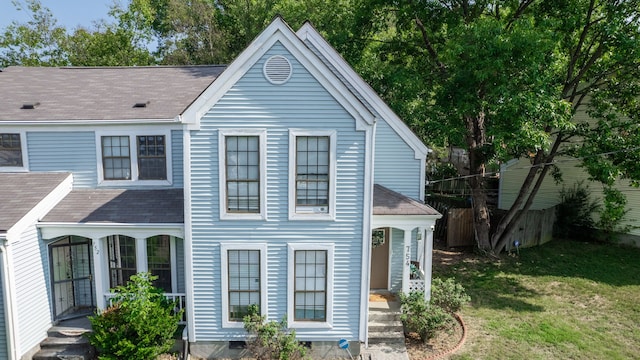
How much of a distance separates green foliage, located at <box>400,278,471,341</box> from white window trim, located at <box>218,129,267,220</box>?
4.98 m

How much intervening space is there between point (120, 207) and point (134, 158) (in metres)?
1.64

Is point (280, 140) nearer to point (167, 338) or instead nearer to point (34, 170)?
point (167, 338)

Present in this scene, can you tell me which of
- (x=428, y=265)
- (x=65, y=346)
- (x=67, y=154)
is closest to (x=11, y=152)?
(x=67, y=154)

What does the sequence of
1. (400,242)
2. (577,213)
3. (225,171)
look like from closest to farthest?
1. (225,171)
2. (400,242)
3. (577,213)

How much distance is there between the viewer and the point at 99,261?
1056 centimetres

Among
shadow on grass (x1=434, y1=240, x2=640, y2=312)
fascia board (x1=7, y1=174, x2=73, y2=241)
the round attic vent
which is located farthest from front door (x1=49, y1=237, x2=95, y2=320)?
shadow on grass (x1=434, y1=240, x2=640, y2=312)

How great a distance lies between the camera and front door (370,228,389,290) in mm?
12609

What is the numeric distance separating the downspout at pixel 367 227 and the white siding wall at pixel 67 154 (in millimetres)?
8513

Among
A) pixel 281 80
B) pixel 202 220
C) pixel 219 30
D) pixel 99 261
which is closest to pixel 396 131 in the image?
pixel 281 80

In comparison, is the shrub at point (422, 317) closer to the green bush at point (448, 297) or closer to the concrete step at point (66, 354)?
the green bush at point (448, 297)

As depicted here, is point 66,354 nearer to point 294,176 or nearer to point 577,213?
point 294,176

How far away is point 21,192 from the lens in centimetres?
1084

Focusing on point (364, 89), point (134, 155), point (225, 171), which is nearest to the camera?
point (225, 171)

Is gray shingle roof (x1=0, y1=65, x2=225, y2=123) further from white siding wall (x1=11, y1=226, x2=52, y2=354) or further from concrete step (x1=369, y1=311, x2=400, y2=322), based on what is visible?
concrete step (x1=369, y1=311, x2=400, y2=322)
